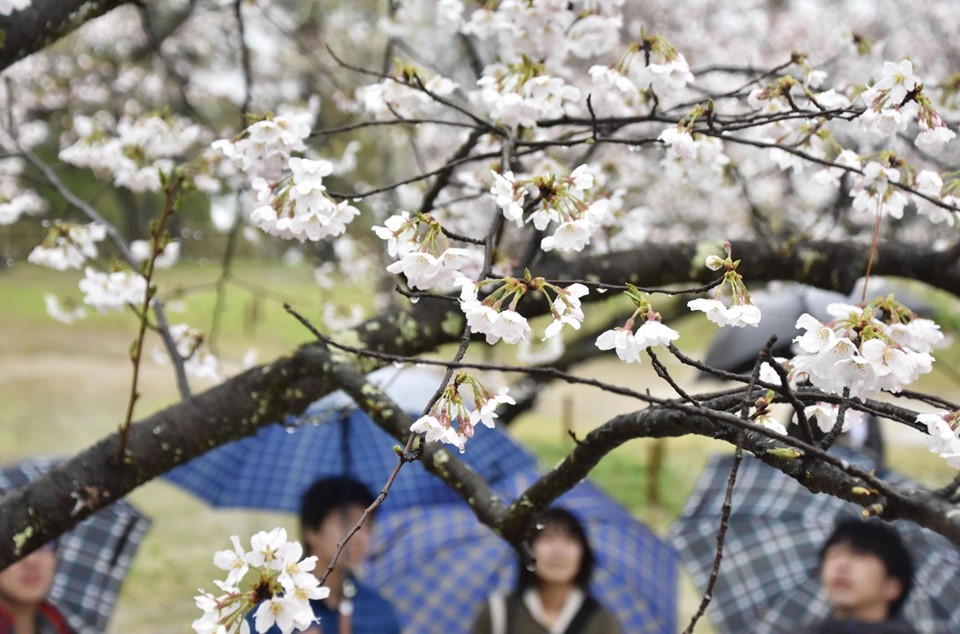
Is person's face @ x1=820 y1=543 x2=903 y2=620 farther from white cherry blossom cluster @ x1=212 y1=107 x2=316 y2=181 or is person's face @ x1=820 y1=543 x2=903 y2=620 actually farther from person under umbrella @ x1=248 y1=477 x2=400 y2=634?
white cherry blossom cluster @ x1=212 y1=107 x2=316 y2=181

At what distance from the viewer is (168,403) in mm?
4582

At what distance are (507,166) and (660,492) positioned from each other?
22.7ft

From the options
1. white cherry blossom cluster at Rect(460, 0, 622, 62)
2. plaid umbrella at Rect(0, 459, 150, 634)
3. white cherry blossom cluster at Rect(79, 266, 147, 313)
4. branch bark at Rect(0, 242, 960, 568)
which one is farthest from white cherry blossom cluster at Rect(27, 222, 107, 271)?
plaid umbrella at Rect(0, 459, 150, 634)

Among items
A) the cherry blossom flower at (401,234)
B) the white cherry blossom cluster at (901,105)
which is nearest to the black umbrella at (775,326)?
the white cherry blossom cluster at (901,105)

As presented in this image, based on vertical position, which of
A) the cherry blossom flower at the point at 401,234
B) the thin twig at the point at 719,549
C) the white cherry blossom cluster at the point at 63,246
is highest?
the white cherry blossom cluster at the point at 63,246

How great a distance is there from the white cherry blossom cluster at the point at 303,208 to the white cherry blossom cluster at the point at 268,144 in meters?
0.13

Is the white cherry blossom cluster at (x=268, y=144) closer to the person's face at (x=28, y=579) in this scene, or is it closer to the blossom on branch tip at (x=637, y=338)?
the blossom on branch tip at (x=637, y=338)

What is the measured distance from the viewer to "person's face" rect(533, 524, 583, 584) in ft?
9.41

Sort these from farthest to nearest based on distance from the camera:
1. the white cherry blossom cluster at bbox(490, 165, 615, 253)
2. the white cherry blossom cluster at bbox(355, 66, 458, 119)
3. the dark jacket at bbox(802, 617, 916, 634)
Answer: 1. the dark jacket at bbox(802, 617, 916, 634)
2. the white cherry blossom cluster at bbox(355, 66, 458, 119)
3. the white cherry blossom cluster at bbox(490, 165, 615, 253)

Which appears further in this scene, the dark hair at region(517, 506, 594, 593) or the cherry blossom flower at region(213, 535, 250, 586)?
the dark hair at region(517, 506, 594, 593)

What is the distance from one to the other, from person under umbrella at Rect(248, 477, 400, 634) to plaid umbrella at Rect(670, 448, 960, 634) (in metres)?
1.05

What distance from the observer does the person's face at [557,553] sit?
287cm

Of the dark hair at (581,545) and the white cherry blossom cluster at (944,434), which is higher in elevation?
the dark hair at (581,545)

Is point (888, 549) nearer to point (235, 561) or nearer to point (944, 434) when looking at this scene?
point (944, 434)
